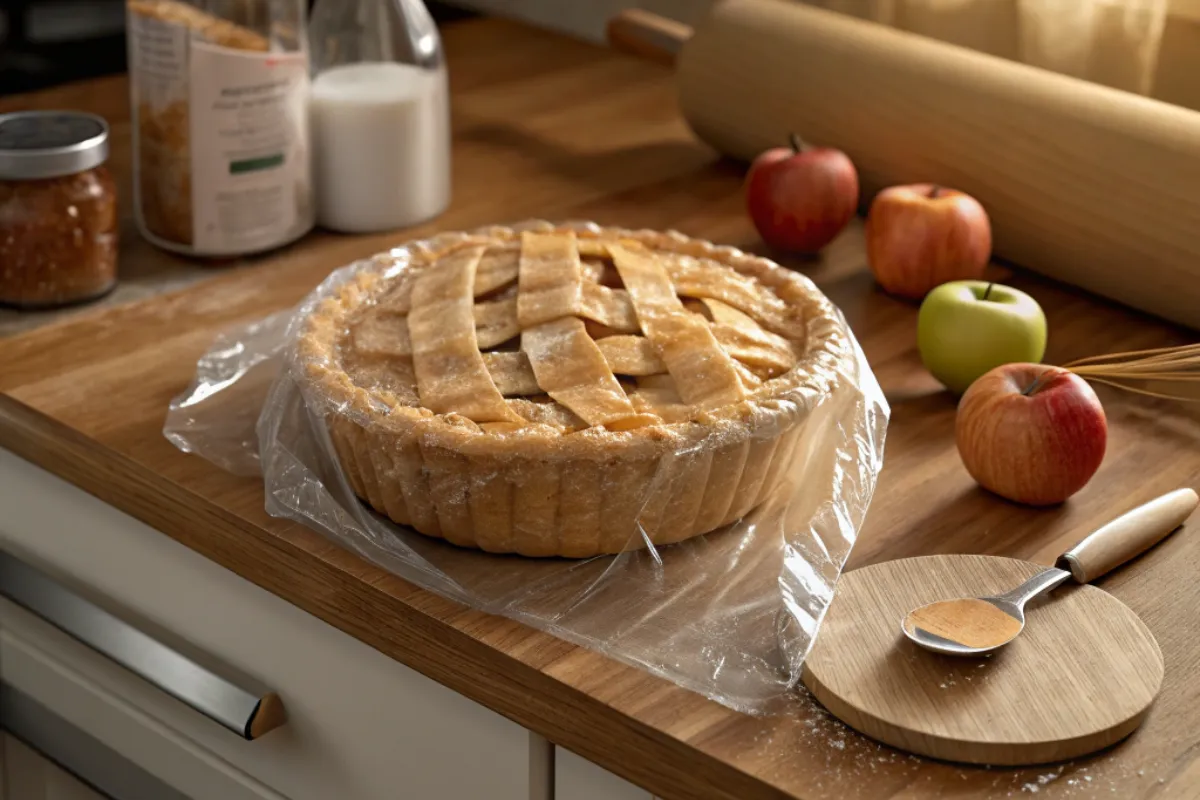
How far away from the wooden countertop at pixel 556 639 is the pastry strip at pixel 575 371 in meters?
0.14

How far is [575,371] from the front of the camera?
0.89 meters

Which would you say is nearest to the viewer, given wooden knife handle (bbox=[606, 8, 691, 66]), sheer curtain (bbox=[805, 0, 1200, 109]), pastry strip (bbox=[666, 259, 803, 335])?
pastry strip (bbox=[666, 259, 803, 335])

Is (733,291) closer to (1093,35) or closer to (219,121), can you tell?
(219,121)

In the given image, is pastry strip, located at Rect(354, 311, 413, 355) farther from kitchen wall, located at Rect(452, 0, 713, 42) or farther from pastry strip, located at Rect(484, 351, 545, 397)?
kitchen wall, located at Rect(452, 0, 713, 42)

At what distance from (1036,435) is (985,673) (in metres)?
0.21

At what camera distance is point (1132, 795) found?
683 millimetres

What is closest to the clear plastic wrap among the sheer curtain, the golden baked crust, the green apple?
the golden baked crust

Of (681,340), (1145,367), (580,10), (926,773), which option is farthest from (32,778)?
(580,10)

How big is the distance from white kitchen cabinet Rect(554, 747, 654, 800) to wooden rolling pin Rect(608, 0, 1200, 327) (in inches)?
25.9

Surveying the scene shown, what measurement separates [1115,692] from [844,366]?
0.28 meters

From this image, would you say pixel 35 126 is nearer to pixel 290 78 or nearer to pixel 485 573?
pixel 290 78

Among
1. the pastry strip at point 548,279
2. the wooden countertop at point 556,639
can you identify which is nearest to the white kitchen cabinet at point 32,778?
the wooden countertop at point 556,639

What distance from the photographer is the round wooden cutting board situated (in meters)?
0.71

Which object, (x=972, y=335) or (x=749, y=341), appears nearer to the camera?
(x=749, y=341)
